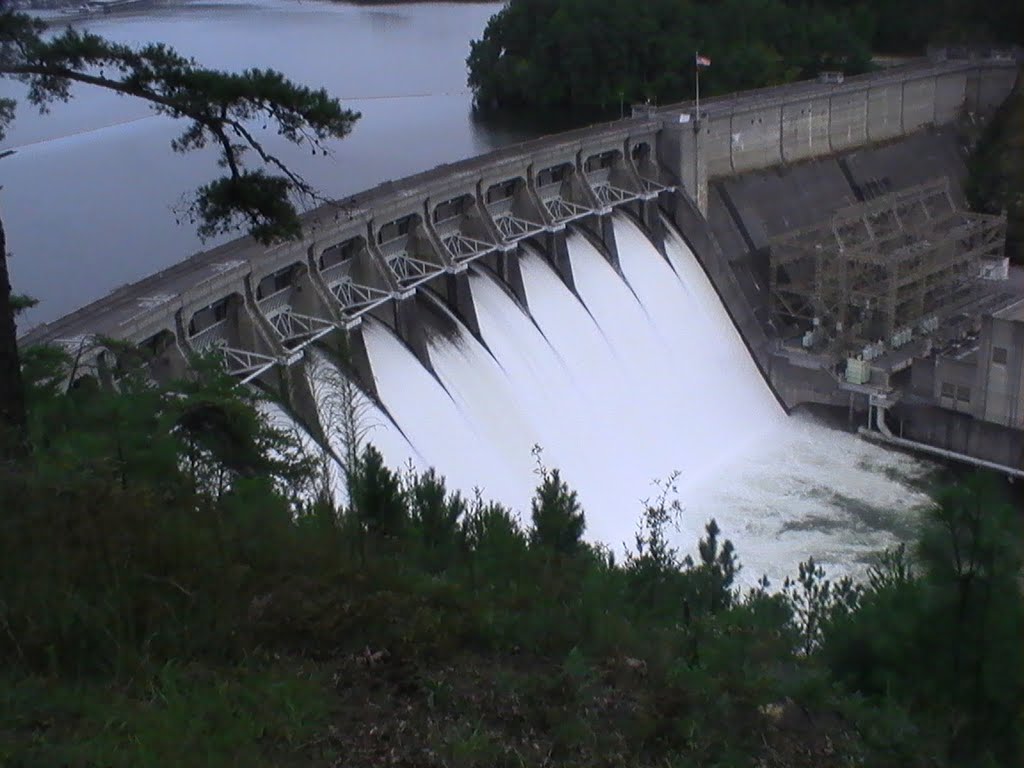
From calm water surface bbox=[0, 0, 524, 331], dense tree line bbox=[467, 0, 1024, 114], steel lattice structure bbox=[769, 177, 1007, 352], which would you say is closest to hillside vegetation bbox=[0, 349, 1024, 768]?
calm water surface bbox=[0, 0, 524, 331]

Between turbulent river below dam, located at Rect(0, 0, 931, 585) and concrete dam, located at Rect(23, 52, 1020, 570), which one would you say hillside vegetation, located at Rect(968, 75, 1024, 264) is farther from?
turbulent river below dam, located at Rect(0, 0, 931, 585)

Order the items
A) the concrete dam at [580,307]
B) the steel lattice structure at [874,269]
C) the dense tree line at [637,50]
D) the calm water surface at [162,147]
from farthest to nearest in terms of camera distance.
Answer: the dense tree line at [637,50]
the steel lattice structure at [874,269]
the calm water surface at [162,147]
the concrete dam at [580,307]

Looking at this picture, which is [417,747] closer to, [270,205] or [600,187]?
[270,205]

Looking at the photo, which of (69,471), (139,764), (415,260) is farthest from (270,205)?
(415,260)

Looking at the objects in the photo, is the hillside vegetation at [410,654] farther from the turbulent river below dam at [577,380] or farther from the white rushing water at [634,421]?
the white rushing water at [634,421]

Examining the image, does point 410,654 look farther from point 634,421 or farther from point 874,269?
point 874,269

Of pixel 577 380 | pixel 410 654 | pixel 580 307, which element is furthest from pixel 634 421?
pixel 410 654

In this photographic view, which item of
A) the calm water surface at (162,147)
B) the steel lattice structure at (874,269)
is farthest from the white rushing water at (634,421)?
the calm water surface at (162,147)

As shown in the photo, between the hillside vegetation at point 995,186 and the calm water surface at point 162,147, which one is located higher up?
the calm water surface at point 162,147
